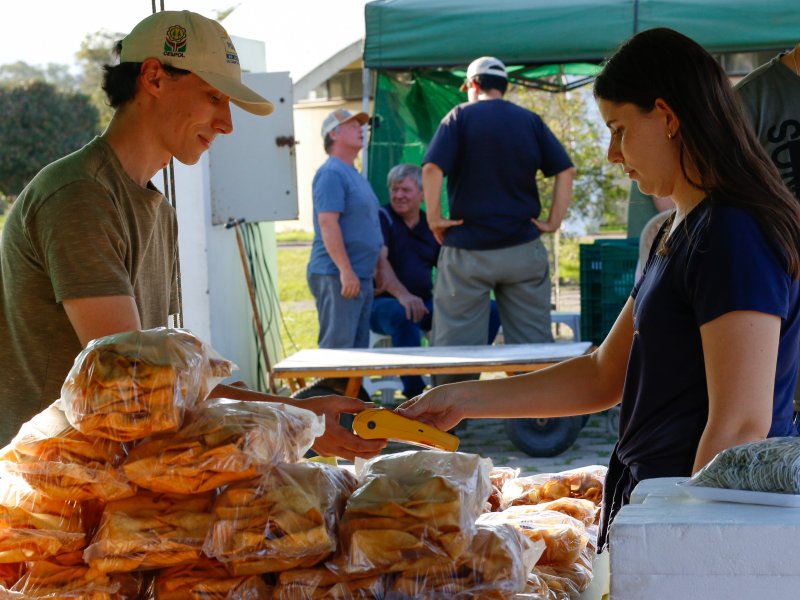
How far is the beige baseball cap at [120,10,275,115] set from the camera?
227cm

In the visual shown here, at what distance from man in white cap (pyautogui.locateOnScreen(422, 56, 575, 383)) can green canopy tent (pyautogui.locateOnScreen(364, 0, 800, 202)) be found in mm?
796

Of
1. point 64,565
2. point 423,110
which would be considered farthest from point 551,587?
point 423,110

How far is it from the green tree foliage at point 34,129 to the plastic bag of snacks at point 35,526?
56.5 ft

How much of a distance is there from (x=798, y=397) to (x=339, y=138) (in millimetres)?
4707

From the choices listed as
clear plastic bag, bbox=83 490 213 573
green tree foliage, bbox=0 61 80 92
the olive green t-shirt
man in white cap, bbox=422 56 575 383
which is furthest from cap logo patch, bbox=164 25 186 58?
green tree foliage, bbox=0 61 80 92

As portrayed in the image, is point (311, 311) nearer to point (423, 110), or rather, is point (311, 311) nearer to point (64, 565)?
point (423, 110)

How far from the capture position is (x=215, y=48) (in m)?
2.29

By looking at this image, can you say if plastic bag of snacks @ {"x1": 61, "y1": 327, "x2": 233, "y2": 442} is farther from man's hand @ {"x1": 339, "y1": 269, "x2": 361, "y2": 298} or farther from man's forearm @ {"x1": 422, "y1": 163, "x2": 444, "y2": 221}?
man's hand @ {"x1": 339, "y1": 269, "x2": 361, "y2": 298}

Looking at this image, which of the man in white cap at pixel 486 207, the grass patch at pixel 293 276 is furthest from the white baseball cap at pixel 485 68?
the grass patch at pixel 293 276

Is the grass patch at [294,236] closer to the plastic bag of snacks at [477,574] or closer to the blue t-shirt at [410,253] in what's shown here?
the blue t-shirt at [410,253]

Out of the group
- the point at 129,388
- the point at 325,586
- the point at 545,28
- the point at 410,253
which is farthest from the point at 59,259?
the point at 410,253

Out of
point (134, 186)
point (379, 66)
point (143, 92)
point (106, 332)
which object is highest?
point (379, 66)

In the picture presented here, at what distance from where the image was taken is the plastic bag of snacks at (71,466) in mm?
1600

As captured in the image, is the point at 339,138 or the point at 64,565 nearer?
the point at 64,565
